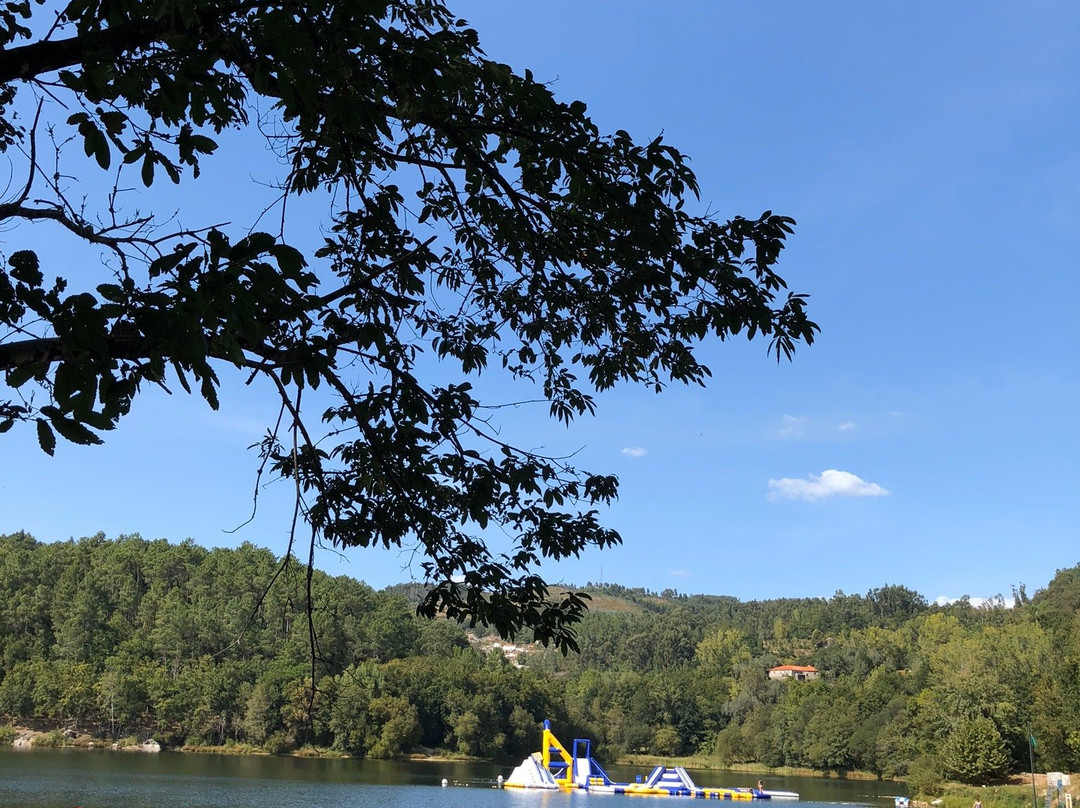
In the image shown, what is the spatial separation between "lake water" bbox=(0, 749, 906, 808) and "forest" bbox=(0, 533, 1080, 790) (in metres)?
2.78

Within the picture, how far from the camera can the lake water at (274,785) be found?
29156 millimetres

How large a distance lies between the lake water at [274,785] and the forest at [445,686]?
110 inches

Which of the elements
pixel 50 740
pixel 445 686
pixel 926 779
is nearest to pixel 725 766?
pixel 445 686

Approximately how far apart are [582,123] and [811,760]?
2596 inches

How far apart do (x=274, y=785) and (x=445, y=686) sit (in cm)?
2731

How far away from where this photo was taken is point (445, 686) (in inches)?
2489

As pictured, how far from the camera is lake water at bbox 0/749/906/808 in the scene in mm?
29156

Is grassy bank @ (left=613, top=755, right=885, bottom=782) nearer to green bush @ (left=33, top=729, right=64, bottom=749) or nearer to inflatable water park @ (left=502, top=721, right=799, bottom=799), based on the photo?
inflatable water park @ (left=502, top=721, right=799, bottom=799)

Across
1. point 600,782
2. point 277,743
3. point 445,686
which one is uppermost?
point 445,686

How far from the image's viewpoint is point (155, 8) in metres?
2.48

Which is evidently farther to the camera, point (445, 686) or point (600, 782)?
point (445, 686)

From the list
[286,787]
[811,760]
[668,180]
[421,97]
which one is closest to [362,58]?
[421,97]

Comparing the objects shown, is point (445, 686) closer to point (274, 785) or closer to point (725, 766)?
point (725, 766)

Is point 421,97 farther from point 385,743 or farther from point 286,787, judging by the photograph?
point 385,743
